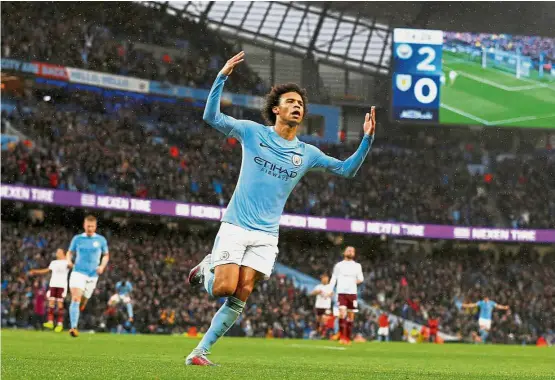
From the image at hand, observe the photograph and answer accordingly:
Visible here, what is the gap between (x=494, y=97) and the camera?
155 feet

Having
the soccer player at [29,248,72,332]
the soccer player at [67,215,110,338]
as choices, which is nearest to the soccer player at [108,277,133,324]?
the soccer player at [29,248,72,332]

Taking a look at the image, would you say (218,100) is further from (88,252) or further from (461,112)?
(461,112)

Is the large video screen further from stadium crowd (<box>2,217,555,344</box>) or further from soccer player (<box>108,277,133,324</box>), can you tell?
soccer player (<box>108,277,133,324</box>)

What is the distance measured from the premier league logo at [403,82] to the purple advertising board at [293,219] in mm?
7359

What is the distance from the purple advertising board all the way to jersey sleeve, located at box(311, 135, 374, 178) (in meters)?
31.1

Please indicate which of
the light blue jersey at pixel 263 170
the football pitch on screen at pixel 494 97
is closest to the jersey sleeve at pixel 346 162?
the light blue jersey at pixel 263 170

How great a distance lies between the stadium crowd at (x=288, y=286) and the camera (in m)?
34.6

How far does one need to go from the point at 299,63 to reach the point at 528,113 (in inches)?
509

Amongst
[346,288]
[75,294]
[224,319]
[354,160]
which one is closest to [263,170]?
[354,160]

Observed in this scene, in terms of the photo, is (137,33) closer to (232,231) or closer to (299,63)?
(299,63)

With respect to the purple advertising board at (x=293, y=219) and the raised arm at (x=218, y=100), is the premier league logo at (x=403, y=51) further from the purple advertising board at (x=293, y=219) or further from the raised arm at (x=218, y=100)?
the raised arm at (x=218, y=100)

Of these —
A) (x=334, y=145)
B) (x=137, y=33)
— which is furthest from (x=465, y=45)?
(x=137, y=33)

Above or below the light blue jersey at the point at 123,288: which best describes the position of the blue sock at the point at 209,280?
above

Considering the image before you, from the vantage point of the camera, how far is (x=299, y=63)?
53.6 m
